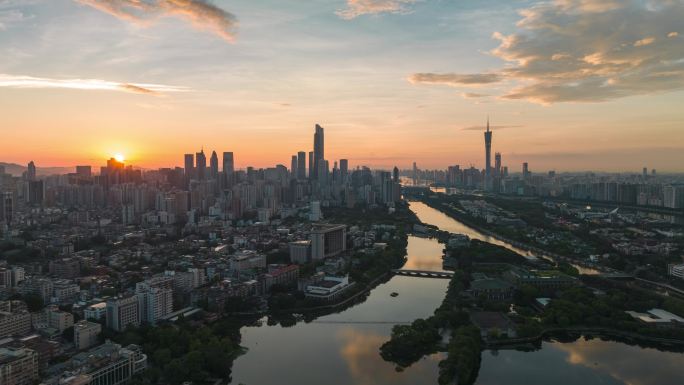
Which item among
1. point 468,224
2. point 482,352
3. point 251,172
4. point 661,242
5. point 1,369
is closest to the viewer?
point 1,369

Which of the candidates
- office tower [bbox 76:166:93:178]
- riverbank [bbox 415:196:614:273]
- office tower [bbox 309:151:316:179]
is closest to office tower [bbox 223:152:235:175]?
office tower [bbox 309:151:316:179]

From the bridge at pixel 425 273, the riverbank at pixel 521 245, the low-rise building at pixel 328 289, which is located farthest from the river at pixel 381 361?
the riverbank at pixel 521 245

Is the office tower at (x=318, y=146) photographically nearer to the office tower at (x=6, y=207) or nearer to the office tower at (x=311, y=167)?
the office tower at (x=311, y=167)

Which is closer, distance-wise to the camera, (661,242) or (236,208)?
(661,242)


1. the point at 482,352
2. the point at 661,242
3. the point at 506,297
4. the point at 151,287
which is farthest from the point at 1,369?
the point at 661,242

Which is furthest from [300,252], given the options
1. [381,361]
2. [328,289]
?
[381,361]

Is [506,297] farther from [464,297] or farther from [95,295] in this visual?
[95,295]
